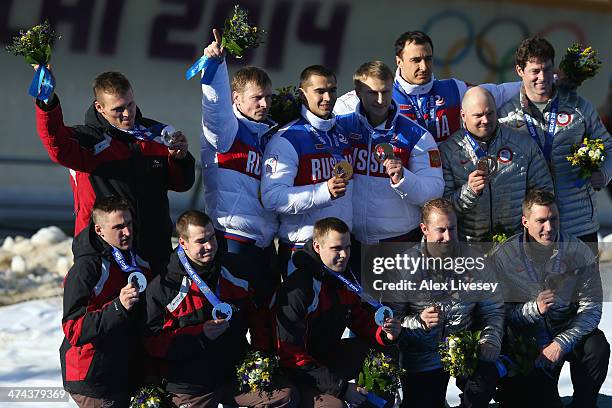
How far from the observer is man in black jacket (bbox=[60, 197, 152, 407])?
615 centimetres

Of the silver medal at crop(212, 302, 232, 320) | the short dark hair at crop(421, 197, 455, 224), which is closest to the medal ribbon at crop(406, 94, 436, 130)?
the short dark hair at crop(421, 197, 455, 224)

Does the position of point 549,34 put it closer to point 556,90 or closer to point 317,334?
point 556,90

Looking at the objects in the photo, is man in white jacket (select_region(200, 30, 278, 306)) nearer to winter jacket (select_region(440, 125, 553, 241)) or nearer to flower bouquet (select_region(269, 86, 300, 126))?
flower bouquet (select_region(269, 86, 300, 126))

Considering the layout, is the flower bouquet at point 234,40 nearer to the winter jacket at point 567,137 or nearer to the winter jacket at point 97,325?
the winter jacket at point 97,325

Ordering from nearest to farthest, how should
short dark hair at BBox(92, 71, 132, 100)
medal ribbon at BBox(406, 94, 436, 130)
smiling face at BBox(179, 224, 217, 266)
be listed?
smiling face at BBox(179, 224, 217, 266)
short dark hair at BBox(92, 71, 132, 100)
medal ribbon at BBox(406, 94, 436, 130)

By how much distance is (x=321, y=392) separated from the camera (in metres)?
6.48

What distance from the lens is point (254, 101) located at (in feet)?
22.4

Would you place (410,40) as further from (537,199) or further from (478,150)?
(537,199)

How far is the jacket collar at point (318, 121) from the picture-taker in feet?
22.6

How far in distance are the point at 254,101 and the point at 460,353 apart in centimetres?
181

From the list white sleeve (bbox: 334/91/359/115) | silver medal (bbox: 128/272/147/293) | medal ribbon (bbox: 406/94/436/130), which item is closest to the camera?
silver medal (bbox: 128/272/147/293)

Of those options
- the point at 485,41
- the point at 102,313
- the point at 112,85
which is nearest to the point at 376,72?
the point at 112,85

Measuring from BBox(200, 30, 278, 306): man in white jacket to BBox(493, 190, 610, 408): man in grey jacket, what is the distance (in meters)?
1.35

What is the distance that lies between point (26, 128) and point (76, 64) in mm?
959
